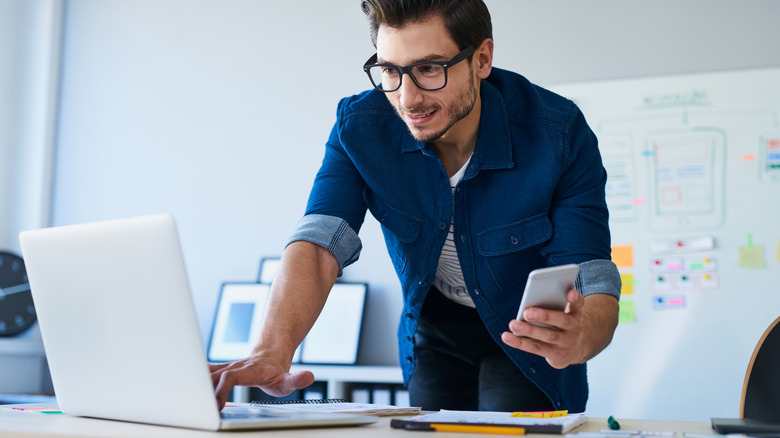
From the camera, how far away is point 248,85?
3.50m

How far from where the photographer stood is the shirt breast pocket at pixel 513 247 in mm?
1479

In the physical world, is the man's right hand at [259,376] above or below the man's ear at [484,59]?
below

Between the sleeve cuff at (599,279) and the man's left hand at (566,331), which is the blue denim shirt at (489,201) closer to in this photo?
the sleeve cuff at (599,279)

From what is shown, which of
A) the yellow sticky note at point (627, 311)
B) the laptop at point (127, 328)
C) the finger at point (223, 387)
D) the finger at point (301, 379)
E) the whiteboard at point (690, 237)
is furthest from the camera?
the yellow sticky note at point (627, 311)

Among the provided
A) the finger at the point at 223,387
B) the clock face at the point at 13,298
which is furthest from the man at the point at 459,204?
the clock face at the point at 13,298

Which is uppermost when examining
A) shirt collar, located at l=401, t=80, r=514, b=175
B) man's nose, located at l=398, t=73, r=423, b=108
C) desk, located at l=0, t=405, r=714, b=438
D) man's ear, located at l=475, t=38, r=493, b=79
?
man's ear, located at l=475, t=38, r=493, b=79

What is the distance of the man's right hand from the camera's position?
3.31 feet

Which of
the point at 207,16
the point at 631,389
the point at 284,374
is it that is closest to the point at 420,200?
the point at 284,374

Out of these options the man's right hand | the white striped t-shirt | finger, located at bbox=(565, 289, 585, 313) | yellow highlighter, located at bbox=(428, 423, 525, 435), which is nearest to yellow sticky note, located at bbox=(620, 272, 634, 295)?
the white striped t-shirt

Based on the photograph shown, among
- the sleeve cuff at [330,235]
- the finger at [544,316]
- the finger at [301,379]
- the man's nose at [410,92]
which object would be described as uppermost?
the man's nose at [410,92]

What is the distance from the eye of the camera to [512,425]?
0.88 m

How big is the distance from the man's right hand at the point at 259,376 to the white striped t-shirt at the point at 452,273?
51cm

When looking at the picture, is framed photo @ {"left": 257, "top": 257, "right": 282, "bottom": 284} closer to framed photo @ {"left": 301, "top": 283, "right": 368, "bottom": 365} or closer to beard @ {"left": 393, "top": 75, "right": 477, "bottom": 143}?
framed photo @ {"left": 301, "top": 283, "right": 368, "bottom": 365}

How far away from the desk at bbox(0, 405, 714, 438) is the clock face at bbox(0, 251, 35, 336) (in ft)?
8.47
